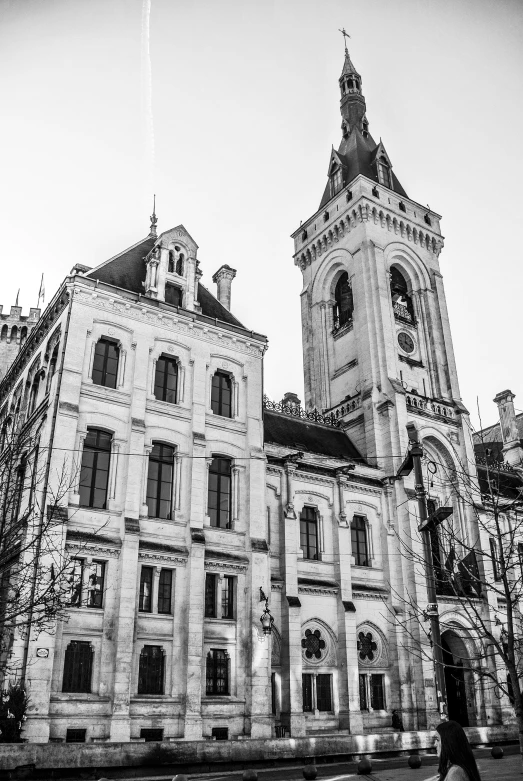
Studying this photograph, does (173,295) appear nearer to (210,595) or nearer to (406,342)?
(210,595)

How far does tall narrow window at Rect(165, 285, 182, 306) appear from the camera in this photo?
100 feet

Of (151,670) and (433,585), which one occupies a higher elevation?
(433,585)

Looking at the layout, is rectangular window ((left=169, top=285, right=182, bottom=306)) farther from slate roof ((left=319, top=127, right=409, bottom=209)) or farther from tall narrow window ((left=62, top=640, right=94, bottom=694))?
slate roof ((left=319, top=127, right=409, bottom=209))

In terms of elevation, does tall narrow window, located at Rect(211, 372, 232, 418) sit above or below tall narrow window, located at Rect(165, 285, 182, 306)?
below

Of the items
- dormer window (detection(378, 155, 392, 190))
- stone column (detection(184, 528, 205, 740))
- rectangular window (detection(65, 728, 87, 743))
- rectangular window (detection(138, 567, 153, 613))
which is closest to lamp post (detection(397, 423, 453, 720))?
stone column (detection(184, 528, 205, 740))

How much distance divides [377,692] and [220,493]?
1298 cm

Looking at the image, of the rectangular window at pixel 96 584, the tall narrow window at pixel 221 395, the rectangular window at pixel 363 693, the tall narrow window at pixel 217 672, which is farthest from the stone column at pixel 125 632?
the rectangular window at pixel 363 693

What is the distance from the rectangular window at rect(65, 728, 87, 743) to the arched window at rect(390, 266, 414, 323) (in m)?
31.8

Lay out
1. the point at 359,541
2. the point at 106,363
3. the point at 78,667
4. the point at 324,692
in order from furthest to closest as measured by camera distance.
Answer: the point at 359,541
the point at 324,692
the point at 106,363
the point at 78,667

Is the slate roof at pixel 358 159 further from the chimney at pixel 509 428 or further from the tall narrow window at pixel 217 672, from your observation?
the tall narrow window at pixel 217 672

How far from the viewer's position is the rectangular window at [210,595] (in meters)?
26.1

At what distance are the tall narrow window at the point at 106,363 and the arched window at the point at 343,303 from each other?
20985 mm

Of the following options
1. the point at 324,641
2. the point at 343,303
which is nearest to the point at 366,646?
the point at 324,641

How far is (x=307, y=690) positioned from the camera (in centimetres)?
2966
